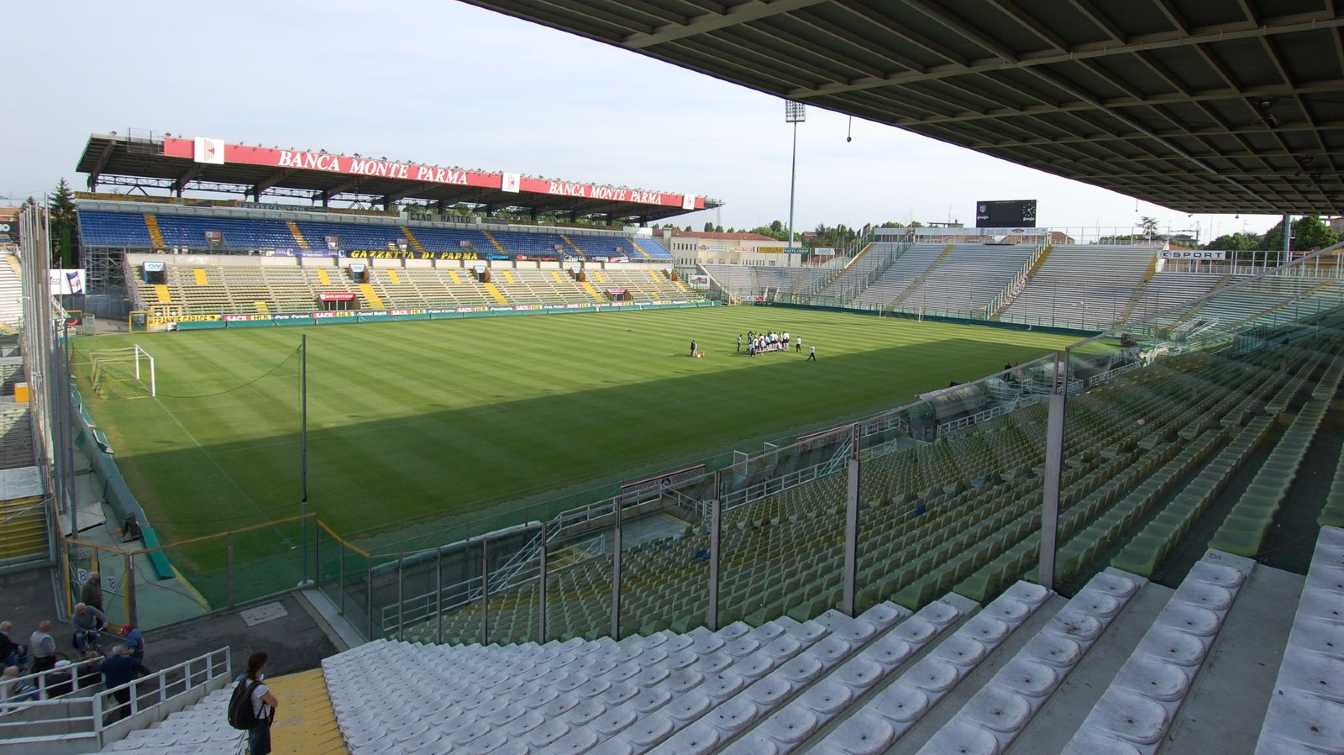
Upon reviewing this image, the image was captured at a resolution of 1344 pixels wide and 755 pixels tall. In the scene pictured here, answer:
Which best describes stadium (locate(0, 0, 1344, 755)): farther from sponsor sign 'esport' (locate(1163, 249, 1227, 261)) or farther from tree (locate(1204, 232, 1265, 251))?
tree (locate(1204, 232, 1265, 251))

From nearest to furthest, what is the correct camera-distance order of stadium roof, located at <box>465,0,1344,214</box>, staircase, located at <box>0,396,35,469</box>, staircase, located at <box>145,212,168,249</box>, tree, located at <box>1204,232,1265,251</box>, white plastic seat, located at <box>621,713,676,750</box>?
white plastic seat, located at <box>621,713,676,750</box> < stadium roof, located at <box>465,0,1344,214</box> < staircase, located at <box>0,396,35,469</box> < staircase, located at <box>145,212,168,249</box> < tree, located at <box>1204,232,1265,251</box>

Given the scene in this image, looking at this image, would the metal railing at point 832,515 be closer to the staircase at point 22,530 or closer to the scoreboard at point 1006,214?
the staircase at point 22,530

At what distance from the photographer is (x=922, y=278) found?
62.5 meters

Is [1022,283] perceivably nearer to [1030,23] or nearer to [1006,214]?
[1006,214]

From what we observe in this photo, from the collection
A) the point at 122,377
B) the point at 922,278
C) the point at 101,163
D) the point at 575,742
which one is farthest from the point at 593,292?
the point at 575,742

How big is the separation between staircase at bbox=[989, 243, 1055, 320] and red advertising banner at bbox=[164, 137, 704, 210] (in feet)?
90.4

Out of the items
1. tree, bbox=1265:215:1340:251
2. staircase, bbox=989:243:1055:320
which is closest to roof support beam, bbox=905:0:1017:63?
staircase, bbox=989:243:1055:320

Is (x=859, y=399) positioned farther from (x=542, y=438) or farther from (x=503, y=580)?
(x=503, y=580)

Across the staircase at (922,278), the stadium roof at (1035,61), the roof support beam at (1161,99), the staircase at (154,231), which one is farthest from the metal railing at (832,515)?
the staircase at (922,278)

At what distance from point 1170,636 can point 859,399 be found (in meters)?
21.0

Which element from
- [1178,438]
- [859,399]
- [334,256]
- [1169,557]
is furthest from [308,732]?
[334,256]

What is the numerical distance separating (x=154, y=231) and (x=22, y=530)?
41006 millimetres

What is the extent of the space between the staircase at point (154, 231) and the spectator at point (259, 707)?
164 feet

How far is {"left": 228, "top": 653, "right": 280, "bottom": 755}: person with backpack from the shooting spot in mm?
5793
